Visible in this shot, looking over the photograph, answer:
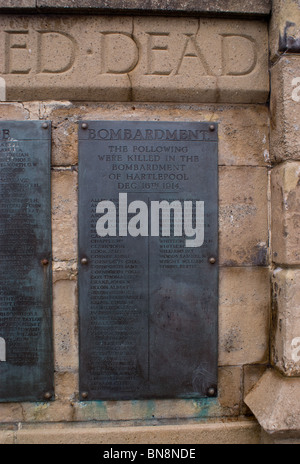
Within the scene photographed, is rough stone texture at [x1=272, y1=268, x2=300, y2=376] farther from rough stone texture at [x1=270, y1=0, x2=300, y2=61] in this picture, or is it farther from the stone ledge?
the stone ledge

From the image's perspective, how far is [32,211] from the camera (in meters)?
2.10

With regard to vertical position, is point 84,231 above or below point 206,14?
below

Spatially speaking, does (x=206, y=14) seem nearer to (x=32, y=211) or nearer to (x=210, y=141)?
(x=210, y=141)

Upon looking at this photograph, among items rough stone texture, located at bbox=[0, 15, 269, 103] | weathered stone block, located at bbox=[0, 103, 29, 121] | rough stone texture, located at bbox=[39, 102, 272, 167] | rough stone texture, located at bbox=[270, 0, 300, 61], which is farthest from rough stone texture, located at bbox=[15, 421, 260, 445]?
rough stone texture, located at bbox=[270, 0, 300, 61]

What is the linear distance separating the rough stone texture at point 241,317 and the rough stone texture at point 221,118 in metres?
0.71

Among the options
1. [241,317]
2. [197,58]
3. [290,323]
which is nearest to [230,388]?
[241,317]

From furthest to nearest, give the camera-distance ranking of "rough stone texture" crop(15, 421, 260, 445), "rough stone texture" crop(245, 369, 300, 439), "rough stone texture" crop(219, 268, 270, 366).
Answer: "rough stone texture" crop(219, 268, 270, 366) → "rough stone texture" crop(15, 421, 260, 445) → "rough stone texture" crop(245, 369, 300, 439)

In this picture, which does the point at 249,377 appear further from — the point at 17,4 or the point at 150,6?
the point at 17,4

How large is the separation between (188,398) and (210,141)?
1574mm

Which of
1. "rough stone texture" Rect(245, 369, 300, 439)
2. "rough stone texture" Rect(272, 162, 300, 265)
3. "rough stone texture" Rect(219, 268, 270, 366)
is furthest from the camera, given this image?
"rough stone texture" Rect(219, 268, 270, 366)

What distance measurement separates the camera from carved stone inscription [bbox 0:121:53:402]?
82.4 inches

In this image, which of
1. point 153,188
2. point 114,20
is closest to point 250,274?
point 153,188

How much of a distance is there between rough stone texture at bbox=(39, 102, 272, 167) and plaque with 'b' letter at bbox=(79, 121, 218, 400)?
0.07m

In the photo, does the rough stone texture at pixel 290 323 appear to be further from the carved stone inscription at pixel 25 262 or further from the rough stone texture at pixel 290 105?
the carved stone inscription at pixel 25 262
